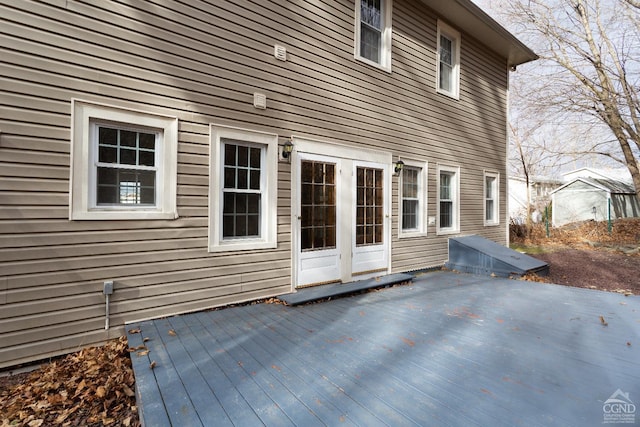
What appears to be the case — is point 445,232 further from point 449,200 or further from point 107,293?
point 107,293

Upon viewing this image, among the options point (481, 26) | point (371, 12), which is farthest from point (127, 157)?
point (481, 26)

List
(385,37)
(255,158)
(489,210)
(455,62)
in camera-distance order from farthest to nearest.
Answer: (489,210) → (455,62) → (385,37) → (255,158)

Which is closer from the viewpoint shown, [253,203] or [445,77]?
[253,203]

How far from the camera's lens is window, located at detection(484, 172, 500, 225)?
29.7 ft

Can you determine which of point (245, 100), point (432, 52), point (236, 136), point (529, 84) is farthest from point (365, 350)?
point (529, 84)

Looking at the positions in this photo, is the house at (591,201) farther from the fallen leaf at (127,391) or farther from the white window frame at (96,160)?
the fallen leaf at (127,391)

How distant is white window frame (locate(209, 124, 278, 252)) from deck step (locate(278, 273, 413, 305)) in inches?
31.7

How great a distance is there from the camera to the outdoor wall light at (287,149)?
4504 millimetres

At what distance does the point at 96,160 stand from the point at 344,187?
3.52 meters

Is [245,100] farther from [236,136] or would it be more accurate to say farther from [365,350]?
[365,350]

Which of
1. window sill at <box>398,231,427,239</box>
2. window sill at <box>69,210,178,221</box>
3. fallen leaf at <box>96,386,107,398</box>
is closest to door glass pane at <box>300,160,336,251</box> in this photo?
window sill at <box>398,231,427,239</box>

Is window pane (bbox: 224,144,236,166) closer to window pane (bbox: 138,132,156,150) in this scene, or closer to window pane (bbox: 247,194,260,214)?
window pane (bbox: 247,194,260,214)

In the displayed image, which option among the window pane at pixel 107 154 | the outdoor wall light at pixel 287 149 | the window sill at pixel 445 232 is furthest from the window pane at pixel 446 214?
the window pane at pixel 107 154

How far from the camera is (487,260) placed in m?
6.63
